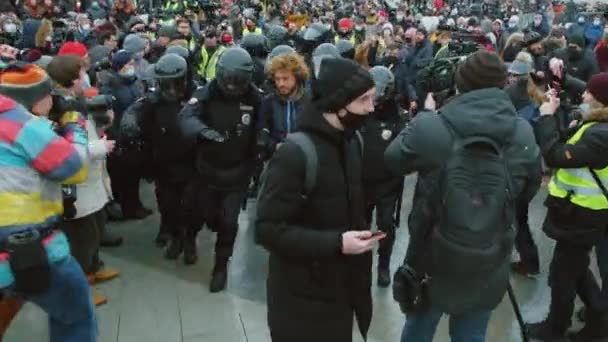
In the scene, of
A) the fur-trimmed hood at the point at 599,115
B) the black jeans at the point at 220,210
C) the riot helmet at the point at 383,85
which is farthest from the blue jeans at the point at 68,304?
the fur-trimmed hood at the point at 599,115

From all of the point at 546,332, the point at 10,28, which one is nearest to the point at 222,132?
the point at 546,332

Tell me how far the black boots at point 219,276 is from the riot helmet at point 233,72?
1266 mm

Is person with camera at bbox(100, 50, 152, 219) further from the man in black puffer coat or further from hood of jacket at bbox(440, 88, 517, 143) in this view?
hood of jacket at bbox(440, 88, 517, 143)

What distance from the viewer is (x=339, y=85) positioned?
2.54 m

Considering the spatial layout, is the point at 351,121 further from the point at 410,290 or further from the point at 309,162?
the point at 410,290

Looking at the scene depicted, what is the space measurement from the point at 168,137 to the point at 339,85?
2928 millimetres

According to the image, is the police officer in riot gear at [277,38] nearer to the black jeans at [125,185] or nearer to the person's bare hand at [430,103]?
the black jeans at [125,185]

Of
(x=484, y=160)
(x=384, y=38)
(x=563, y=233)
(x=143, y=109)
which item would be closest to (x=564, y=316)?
(x=563, y=233)

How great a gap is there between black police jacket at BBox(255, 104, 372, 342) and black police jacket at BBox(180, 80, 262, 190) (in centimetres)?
205

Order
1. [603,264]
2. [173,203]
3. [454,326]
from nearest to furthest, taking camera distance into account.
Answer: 1. [454,326]
2. [603,264]
3. [173,203]

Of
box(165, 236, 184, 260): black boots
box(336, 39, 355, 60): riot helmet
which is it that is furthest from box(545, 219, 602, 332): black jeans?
box(336, 39, 355, 60): riot helmet

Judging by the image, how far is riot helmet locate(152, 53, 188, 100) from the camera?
198 inches

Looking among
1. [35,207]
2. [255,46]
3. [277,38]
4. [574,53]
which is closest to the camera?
[35,207]

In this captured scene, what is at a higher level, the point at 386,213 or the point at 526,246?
the point at 386,213
